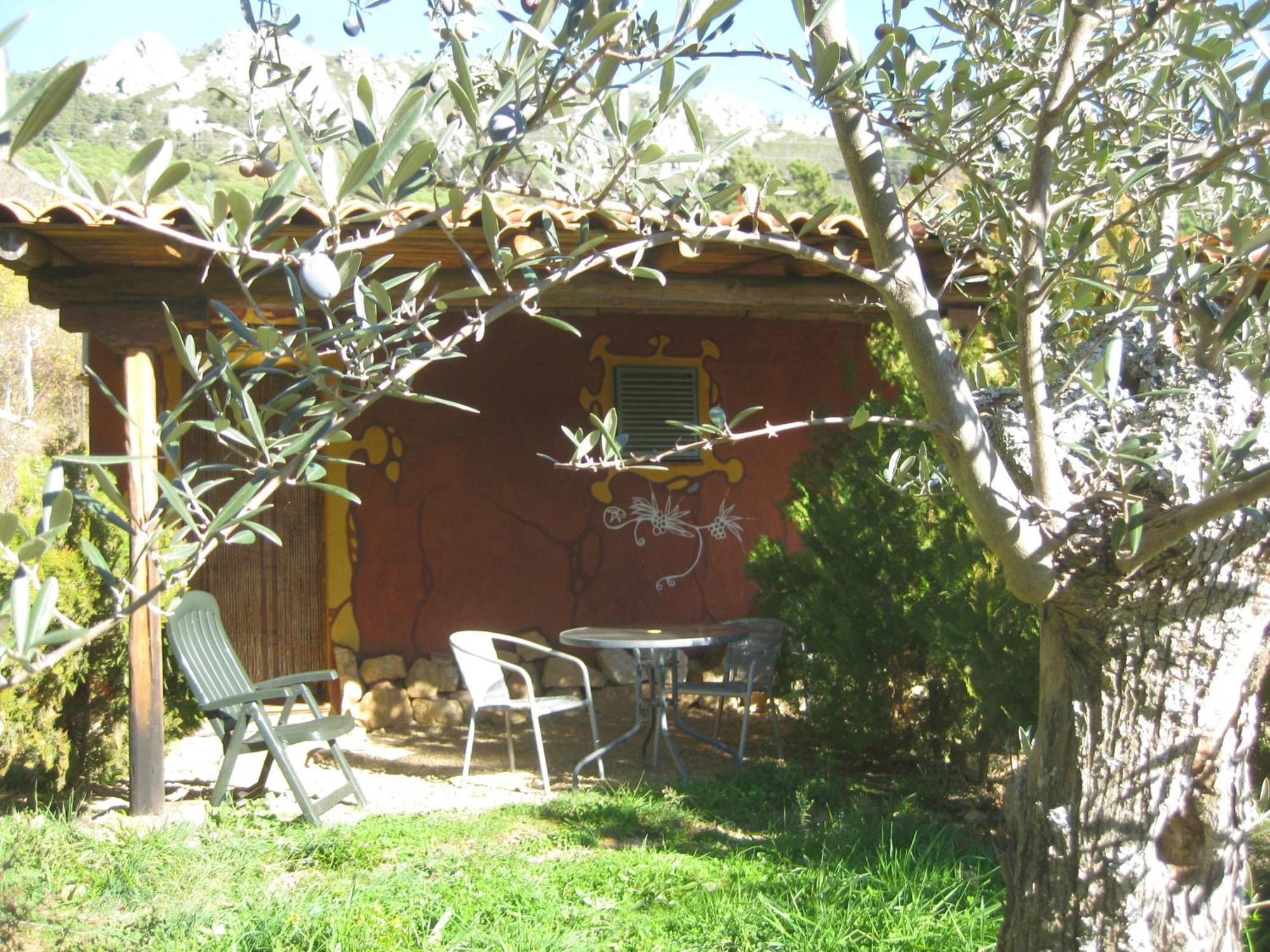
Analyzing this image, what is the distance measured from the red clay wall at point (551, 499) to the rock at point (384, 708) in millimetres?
250

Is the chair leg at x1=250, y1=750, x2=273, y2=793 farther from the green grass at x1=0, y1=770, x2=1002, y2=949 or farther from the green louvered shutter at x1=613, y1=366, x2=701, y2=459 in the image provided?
the green louvered shutter at x1=613, y1=366, x2=701, y2=459

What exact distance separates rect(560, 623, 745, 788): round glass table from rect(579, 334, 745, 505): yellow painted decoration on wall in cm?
166

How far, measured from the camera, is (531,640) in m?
7.34

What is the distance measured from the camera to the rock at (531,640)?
7.37 m

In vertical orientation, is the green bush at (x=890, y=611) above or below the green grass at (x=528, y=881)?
above

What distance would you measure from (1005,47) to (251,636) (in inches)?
249

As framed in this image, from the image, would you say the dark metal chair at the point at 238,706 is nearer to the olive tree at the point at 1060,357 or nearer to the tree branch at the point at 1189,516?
the olive tree at the point at 1060,357

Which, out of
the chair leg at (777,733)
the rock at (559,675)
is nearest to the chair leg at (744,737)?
the chair leg at (777,733)

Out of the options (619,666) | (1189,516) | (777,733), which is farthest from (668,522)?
(1189,516)

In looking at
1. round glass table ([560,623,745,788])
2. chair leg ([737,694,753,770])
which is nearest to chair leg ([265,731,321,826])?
round glass table ([560,623,745,788])

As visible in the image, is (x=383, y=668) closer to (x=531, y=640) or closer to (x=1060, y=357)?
(x=531, y=640)

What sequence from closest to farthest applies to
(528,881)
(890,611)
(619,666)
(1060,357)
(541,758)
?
(1060,357), (528,881), (890,611), (541,758), (619,666)

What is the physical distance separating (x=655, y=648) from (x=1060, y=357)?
3.51 m

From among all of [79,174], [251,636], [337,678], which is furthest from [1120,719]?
[251,636]
